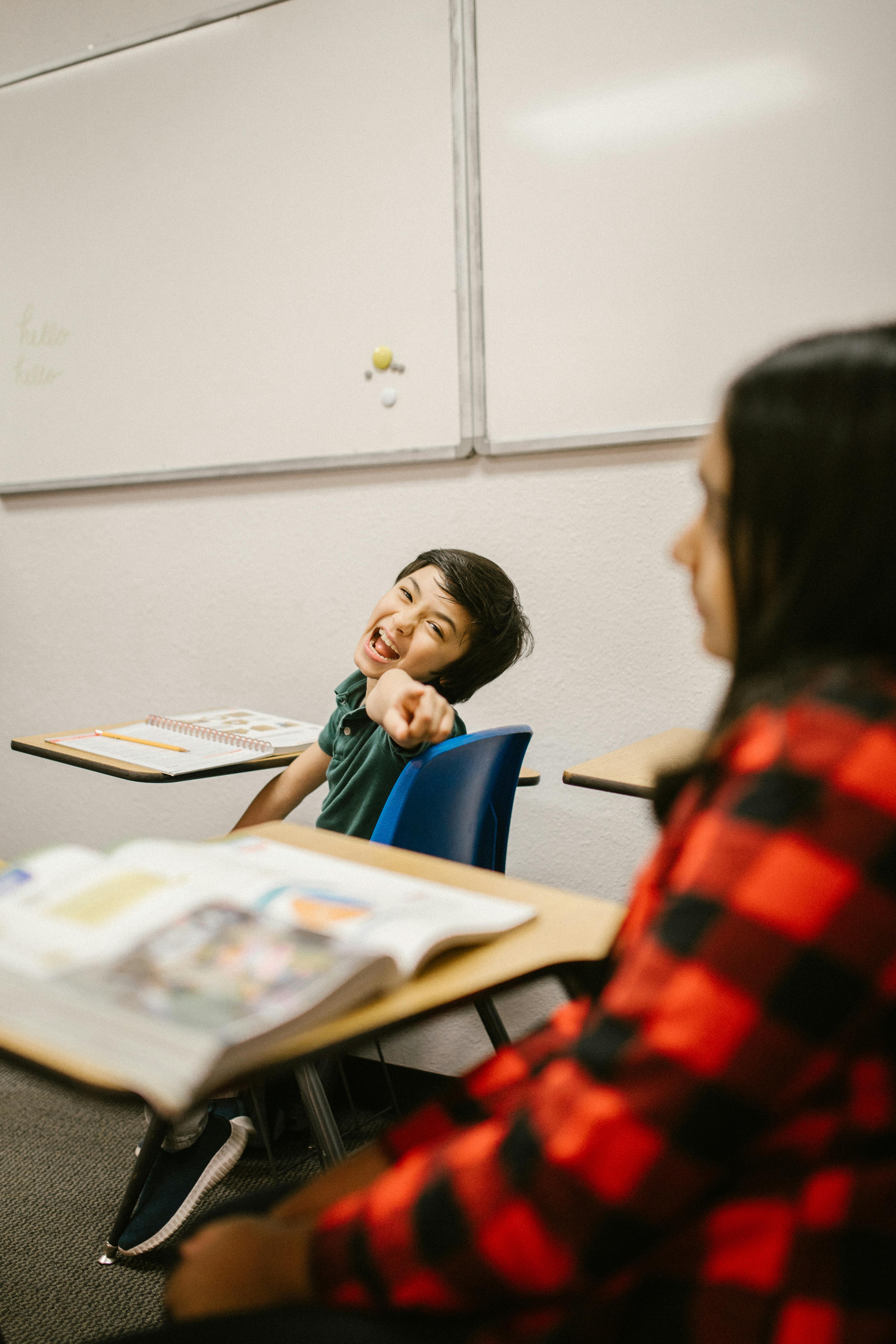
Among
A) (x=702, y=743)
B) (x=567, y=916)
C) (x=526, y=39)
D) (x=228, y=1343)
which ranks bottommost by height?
(x=228, y=1343)

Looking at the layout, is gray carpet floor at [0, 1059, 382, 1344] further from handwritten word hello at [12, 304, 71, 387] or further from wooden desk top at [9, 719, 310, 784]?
handwritten word hello at [12, 304, 71, 387]

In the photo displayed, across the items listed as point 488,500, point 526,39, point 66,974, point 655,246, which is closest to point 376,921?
point 66,974

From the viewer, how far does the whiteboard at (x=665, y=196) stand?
5.76 feet

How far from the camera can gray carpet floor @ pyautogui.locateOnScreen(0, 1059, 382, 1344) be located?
1.42 m

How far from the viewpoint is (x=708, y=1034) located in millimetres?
455

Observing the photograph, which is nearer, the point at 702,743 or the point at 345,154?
the point at 702,743

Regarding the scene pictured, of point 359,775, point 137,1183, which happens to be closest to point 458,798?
point 359,775

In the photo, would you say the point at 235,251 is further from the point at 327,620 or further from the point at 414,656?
the point at 414,656

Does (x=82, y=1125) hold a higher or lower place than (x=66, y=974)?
lower

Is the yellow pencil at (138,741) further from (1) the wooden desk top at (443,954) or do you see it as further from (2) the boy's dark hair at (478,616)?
(1) the wooden desk top at (443,954)

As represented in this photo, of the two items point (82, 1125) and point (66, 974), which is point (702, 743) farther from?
point (82, 1125)

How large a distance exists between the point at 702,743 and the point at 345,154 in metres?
1.98

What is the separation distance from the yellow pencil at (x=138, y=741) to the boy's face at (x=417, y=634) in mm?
382

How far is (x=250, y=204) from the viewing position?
229 centimetres
